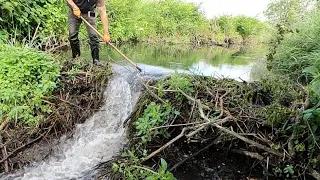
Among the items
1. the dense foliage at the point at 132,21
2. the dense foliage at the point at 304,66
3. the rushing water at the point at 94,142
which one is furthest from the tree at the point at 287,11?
the rushing water at the point at 94,142

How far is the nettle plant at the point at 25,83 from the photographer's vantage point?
3.66m

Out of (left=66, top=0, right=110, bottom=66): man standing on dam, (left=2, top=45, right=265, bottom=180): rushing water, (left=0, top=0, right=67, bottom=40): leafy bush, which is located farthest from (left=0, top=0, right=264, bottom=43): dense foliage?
(left=2, top=45, right=265, bottom=180): rushing water

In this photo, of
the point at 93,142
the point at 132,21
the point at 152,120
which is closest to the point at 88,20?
the point at 93,142

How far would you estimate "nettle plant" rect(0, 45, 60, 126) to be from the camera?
366 cm

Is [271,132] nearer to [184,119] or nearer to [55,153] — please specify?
[184,119]

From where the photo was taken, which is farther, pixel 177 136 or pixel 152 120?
pixel 152 120

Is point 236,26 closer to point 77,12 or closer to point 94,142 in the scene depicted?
point 77,12

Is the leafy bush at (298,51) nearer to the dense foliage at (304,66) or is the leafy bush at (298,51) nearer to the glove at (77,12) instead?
the dense foliage at (304,66)

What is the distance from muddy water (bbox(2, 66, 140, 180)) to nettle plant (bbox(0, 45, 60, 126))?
19.3 inches

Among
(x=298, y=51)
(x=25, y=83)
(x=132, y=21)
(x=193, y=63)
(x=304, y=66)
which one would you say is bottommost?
(x=193, y=63)

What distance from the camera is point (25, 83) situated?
13.0 ft

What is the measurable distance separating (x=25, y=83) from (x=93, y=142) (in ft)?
3.65

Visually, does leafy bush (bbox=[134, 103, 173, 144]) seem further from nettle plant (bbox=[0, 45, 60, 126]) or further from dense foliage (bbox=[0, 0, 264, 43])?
dense foliage (bbox=[0, 0, 264, 43])

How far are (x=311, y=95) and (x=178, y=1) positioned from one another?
17435mm
